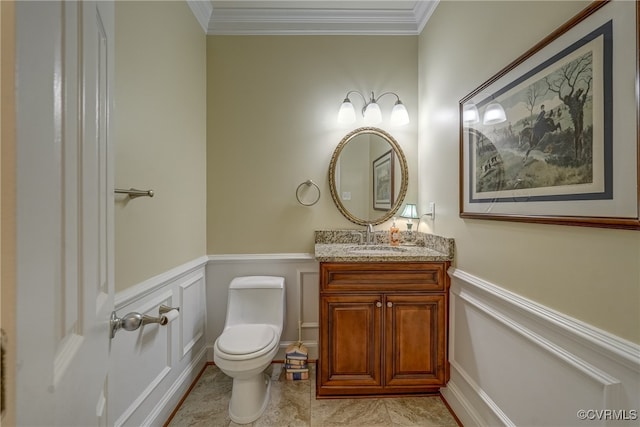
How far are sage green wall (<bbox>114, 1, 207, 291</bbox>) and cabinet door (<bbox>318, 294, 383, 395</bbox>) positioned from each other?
3.40ft

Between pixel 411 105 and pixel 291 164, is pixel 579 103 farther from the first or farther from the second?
pixel 291 164

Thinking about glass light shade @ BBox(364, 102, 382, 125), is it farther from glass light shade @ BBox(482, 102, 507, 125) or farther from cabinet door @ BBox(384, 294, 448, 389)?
cabinet door @ BBox(384, 294, 448, 389)

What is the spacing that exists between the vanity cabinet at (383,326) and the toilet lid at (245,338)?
1.21 feet

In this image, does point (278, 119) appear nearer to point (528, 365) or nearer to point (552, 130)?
point (552, 130)

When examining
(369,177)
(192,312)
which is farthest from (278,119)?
(192,312)

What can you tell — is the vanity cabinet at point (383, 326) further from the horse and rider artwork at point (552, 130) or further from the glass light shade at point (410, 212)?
the horse and rider artwork at point (552, 130)

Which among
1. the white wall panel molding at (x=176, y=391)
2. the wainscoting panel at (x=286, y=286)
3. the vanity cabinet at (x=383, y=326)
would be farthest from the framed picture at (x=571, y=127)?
the white wall panel molding at (x=176, y=391)

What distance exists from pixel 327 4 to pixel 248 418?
2.90 m

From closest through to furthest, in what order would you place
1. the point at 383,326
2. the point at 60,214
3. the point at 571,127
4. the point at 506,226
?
1. the point at 60,214
2. the point at 571,127
3. the point at 506,226
4. the point at 383,326

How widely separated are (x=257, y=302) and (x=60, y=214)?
171cm

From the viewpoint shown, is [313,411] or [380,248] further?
[380,248]

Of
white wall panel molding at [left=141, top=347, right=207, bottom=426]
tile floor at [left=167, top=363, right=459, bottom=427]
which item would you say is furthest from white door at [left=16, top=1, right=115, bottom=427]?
tile floor at [left=167, top=363, right=459, bottom=427]

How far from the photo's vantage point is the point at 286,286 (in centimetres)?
219

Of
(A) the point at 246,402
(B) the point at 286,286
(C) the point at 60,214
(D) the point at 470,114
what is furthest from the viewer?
(B) the point at 286,286
